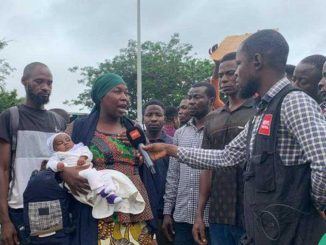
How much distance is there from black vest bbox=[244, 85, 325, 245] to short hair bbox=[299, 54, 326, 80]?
158 centimetres

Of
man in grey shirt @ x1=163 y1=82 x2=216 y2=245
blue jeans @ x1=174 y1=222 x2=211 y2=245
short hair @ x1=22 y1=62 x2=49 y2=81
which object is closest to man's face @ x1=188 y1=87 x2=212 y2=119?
man in grey shirt @ x1=163 y1=82 x2=216 y2=245

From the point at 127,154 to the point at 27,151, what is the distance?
3.34 feet

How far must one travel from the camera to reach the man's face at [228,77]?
177 inches

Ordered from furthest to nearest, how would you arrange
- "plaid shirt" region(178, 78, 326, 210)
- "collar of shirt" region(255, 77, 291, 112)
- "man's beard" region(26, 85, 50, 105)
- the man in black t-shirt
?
"man's beard" region(26, 85, 50, 105) → the man in black t-shirt → "collar of shirt" region(255, 77, 291, 112) → "plaid shirt" region(178, 78, 326, 210)

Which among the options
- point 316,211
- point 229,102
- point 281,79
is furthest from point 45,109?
point 316,211

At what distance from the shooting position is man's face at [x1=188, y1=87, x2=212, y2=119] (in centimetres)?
524

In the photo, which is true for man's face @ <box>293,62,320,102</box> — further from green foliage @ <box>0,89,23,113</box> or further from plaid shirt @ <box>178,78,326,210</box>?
green foliage @ <box>0,89,23,113</box>

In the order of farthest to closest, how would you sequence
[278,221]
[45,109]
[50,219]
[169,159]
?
[169,159] < [45,109] < [50,219] < [278,221]

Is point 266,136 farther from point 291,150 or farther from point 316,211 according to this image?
point 316,211

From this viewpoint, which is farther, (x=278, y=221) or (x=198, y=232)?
(x=198, y=232)

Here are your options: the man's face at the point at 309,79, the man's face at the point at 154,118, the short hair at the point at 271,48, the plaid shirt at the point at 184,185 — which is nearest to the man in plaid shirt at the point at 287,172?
the short hair at the point at 271,48

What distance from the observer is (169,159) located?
17.7 ft

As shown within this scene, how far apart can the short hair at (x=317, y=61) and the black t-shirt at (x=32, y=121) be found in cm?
233

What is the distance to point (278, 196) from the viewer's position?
2.87 meters
